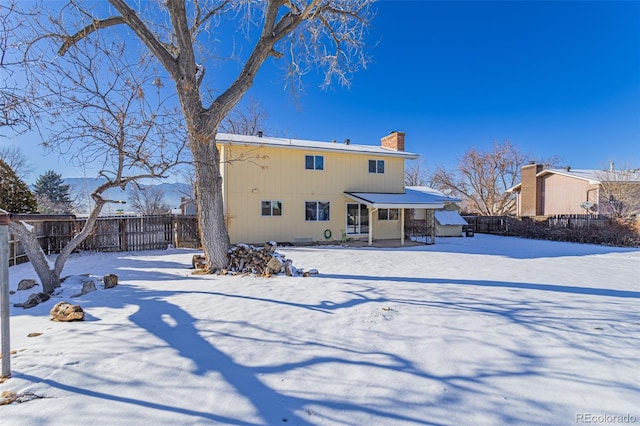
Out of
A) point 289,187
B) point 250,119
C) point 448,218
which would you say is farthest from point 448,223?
point 250,119

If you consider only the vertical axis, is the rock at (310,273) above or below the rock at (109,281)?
below

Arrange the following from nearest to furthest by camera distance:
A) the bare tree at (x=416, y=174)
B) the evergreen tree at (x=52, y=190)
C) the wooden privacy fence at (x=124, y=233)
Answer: the wooden privacy fence at (x=124, y=233), the evergreen tree at (x=52, y=190), the bare tree at (x=416, y=174)

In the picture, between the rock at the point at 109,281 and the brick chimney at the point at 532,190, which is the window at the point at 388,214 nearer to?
the rock at the point at 109,281

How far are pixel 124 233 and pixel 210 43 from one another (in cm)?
901

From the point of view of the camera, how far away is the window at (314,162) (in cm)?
1415

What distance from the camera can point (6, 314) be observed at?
2699 millimetres

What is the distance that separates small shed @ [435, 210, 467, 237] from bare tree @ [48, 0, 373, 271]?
39.9 feet

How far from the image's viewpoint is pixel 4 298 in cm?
261

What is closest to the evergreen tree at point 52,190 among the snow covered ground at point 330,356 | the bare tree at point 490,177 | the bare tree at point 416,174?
the snow covered ground at point 330,356

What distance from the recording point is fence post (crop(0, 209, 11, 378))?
2.60m

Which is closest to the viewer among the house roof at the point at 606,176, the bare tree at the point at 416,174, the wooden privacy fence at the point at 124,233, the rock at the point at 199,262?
the rock at the point at 199,262

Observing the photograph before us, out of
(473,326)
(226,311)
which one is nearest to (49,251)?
(226,311)

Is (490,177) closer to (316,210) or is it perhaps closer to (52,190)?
(316,210)

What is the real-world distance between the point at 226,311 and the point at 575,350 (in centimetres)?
465
